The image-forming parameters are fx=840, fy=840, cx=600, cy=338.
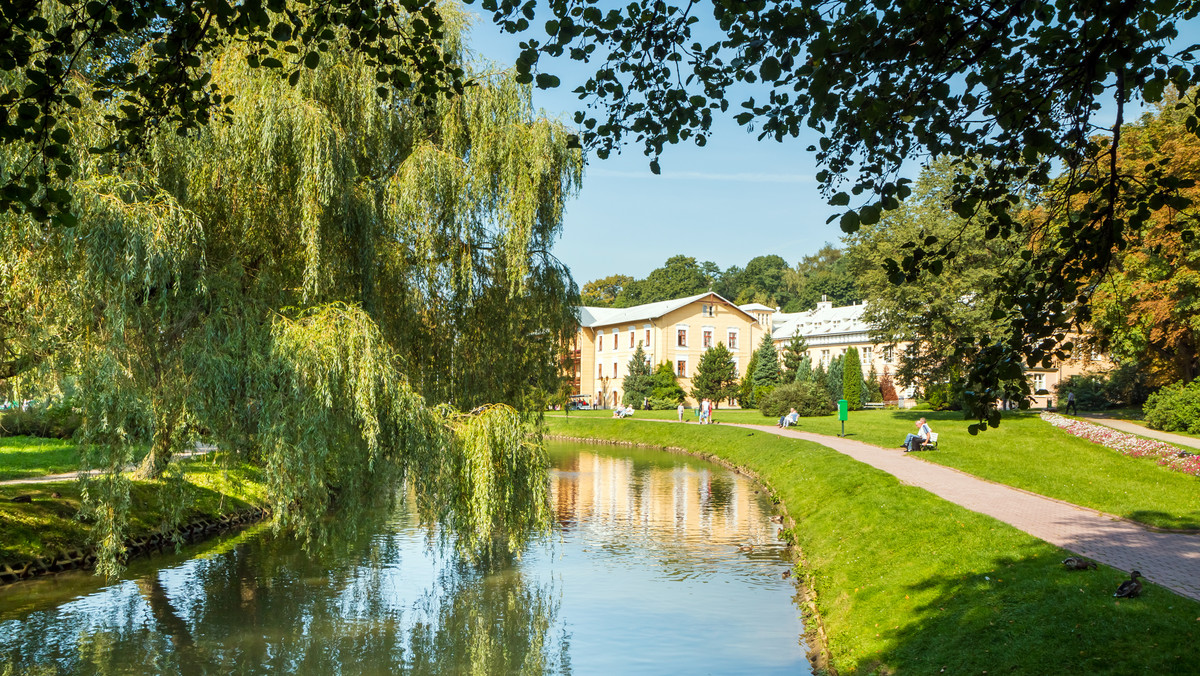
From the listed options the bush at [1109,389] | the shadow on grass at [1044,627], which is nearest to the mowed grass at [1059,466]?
the shadow on grass at [1044,627]

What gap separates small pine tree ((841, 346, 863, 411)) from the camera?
179 feet

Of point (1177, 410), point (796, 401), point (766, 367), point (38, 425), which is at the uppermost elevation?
point (766, 367)

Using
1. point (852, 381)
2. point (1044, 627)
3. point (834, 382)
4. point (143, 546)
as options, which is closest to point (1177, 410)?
point (852, 381)

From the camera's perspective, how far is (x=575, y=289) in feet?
54.5

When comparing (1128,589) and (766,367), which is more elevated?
(766,367)

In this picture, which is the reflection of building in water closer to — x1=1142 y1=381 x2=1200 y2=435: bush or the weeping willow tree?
the weeping willow tree

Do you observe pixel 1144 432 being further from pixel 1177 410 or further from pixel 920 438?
pixel 920 438

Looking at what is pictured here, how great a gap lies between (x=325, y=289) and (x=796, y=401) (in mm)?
38137

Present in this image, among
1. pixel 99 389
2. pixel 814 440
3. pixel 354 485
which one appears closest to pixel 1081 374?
pixel 814 440

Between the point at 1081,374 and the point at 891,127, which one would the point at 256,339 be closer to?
the point at 891,127

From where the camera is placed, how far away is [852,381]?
55125 millimetres

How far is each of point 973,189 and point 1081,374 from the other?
46.9 meters

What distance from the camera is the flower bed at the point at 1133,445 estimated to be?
2123cm

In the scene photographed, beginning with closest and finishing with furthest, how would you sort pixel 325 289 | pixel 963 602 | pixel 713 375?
pixel 963 602
pixel 325 289
pixel 713 375
